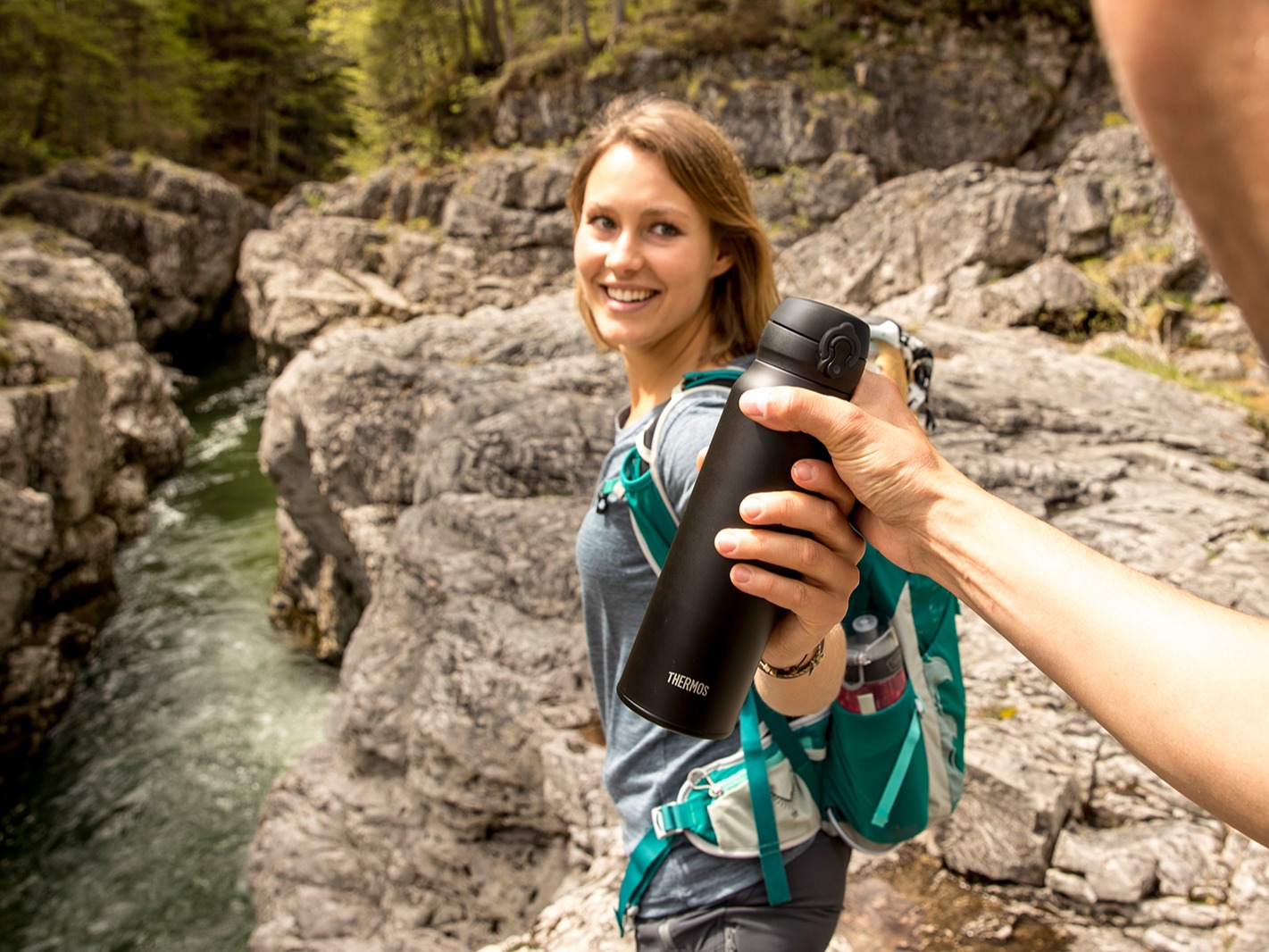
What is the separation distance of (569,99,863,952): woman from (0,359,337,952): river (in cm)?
622

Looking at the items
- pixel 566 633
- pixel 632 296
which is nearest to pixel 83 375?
pixel 566 633

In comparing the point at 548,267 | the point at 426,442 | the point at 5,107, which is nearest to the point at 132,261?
the point at 5,107

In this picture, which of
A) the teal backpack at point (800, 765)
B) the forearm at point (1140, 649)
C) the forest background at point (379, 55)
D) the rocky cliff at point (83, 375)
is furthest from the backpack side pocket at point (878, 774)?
the forest background at point (379, 55)

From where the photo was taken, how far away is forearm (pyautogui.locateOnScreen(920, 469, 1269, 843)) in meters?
0.69

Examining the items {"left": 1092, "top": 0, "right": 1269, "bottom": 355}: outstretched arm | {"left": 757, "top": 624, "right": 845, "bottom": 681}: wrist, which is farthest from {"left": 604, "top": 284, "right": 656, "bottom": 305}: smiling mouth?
{"left": 1092, "top": 0, "right": 1269, "bottom": 355}: outstretched arm

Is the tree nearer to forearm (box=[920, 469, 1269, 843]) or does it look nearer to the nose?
the nose

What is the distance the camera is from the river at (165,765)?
266 inches

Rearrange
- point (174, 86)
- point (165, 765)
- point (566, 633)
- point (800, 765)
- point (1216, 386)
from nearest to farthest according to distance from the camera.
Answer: point (800, 765) < point (566, 633) < point (1216, 386) < point (165, 765) < point (174, 86)

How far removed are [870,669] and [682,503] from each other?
50 cm

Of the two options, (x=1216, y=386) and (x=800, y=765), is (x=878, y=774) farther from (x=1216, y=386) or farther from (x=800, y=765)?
(x=1216, y=386)

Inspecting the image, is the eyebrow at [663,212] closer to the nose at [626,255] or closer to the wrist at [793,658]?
the nose at [626,255]

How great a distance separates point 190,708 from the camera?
30.3ft

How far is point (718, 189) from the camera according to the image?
1.88 metres

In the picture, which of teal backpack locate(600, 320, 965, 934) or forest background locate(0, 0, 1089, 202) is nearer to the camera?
teal backpack locate(600, 320, 965, 934)
